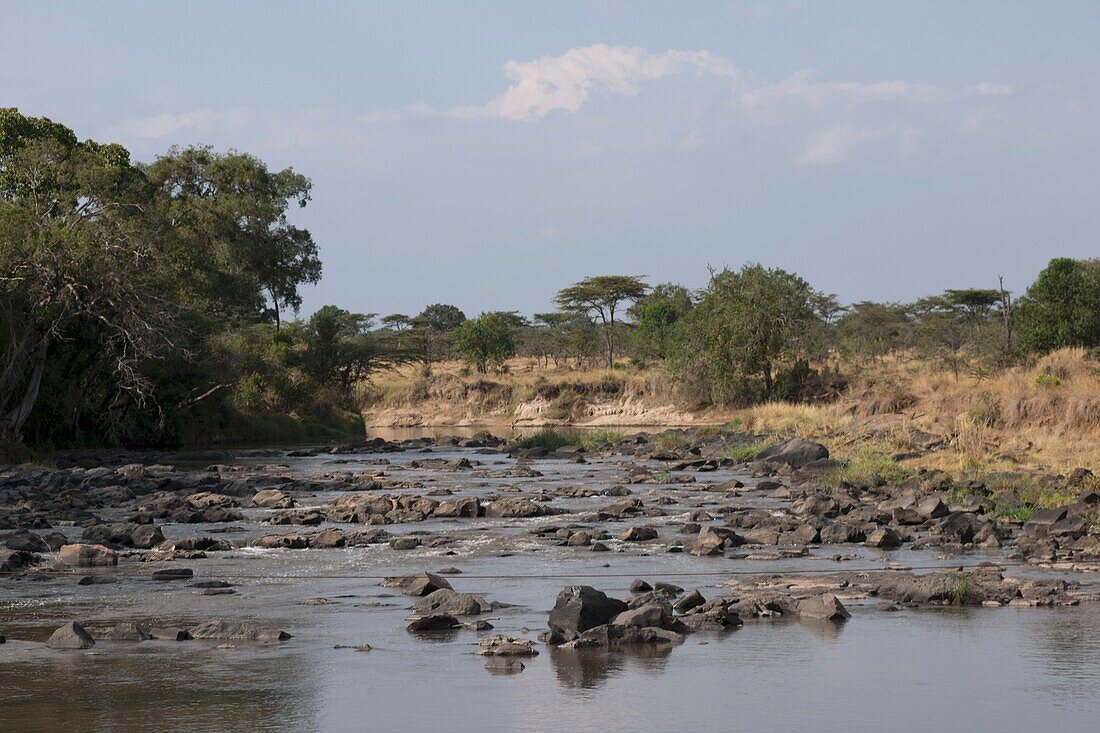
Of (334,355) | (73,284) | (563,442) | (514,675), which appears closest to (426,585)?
(514,675)

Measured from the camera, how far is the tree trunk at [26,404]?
35875 mm

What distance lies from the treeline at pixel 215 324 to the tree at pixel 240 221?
100mm

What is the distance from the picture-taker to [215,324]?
45.6 m

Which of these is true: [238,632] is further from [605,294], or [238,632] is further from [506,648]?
[605,294]

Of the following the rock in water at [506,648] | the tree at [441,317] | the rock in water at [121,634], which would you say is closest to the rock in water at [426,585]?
the rock in water at [506,648]

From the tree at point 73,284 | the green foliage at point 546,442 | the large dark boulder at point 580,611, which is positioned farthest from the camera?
the green foliage at point 546,442

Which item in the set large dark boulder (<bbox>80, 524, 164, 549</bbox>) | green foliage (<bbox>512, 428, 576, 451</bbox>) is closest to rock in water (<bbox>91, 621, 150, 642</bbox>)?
large dark boulder (<bbox>80, 524, 164, 549</bbox>)

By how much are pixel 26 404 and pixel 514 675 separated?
101ft

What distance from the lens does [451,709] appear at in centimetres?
873

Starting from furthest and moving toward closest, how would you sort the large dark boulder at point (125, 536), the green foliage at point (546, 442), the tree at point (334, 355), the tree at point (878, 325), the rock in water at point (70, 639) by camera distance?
the tree at point (878, 325)
the tree at point (334, 355)
the green foliage at point (546, 442)
the large dark boulder at point (125, 536)
the rock in water at point (70, 639)

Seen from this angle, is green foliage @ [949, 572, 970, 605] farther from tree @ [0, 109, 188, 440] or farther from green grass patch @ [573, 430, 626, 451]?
green grass patch @ [573, 430, 626, 451]

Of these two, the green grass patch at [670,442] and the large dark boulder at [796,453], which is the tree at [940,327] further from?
the large dark boulder at [796,453]

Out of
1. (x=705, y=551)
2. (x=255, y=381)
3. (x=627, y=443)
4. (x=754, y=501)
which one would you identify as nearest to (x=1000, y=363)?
(x=627, y=443)

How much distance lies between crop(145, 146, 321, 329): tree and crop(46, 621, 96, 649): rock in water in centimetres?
4576
